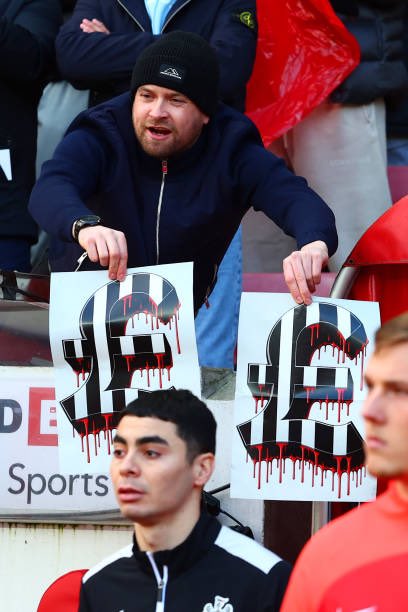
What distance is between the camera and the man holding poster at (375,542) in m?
2.50

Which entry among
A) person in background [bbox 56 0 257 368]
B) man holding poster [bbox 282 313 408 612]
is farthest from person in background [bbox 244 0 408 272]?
man holding poster [bbox 282 313 408 612]

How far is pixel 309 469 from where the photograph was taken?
3945mm

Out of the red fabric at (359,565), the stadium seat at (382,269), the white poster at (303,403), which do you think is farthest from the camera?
the stadium seat at (382,269)

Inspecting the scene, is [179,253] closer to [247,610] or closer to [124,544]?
[124,544]

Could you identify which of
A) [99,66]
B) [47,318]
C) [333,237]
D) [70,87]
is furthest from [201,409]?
[70,87]

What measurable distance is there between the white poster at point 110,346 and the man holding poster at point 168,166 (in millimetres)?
362

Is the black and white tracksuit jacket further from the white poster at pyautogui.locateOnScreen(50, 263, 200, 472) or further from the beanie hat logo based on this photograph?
the beanie hat logo

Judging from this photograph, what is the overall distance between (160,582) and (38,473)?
1056mm

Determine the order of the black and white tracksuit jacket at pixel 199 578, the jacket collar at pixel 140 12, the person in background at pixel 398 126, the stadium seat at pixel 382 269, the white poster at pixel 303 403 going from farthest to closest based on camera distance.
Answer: the person in background at pixel 398 126, the jacket collar at pixel 140 12, the stadium seat at pixel 382 269, the white poster at pixel 303 403, the black and white tracksuit jacket at pixel 199 578

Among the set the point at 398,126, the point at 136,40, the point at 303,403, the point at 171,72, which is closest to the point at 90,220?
the point at 171,72

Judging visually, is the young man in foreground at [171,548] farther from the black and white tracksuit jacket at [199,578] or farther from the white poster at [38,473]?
the white poster at [38,473]

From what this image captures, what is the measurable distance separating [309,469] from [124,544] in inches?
30.4

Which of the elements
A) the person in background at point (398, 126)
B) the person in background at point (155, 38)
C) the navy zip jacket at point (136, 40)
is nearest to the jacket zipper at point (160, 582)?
the person in background at point (155, 38)

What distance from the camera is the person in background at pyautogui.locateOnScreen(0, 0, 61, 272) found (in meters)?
5.52
